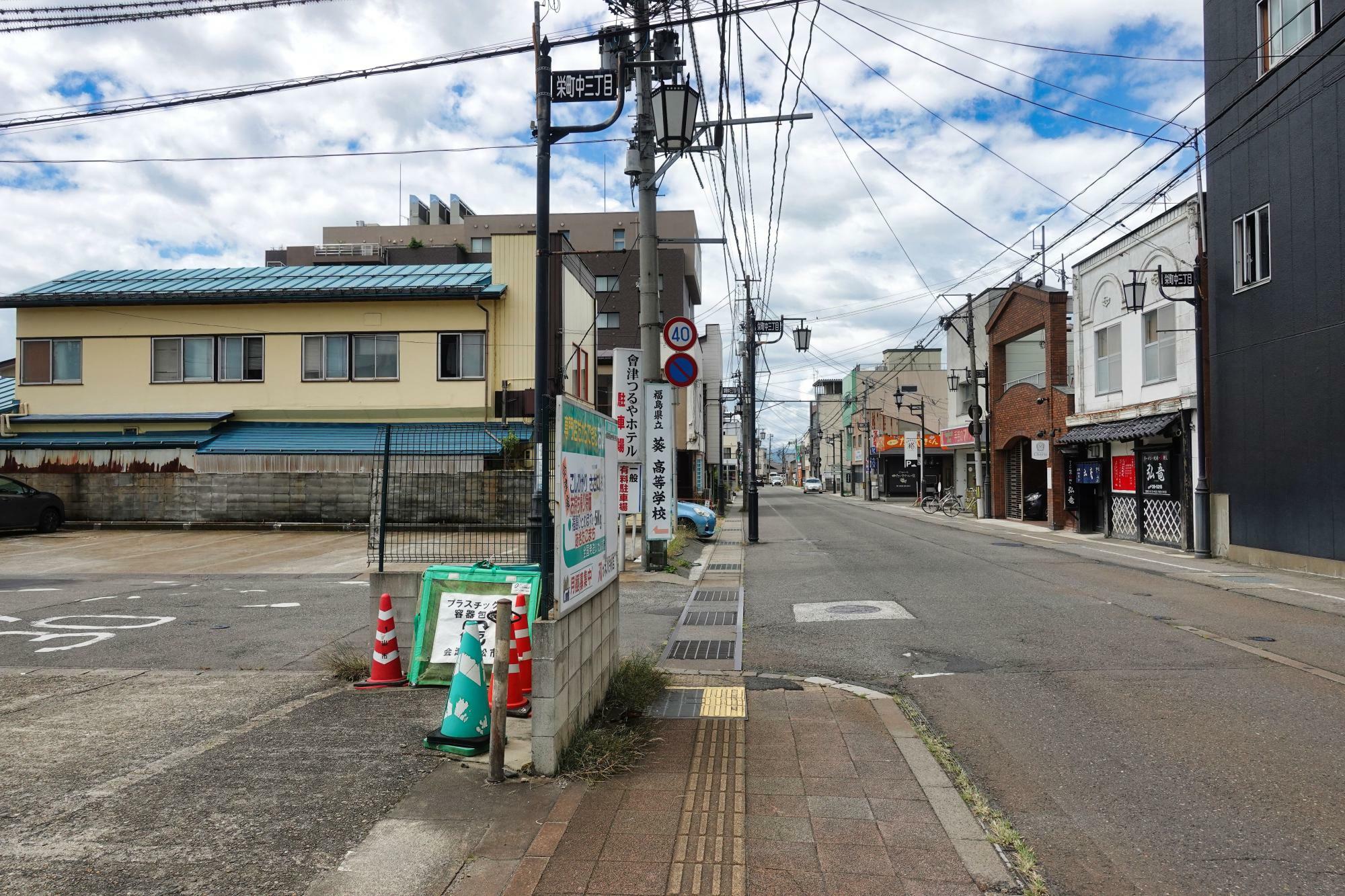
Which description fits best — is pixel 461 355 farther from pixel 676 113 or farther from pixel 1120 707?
pixel 1120 707

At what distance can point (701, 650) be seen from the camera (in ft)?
30.1

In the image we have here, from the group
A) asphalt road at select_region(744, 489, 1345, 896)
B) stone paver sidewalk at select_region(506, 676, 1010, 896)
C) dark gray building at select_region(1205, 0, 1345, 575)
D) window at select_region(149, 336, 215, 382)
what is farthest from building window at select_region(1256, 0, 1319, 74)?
window at select_region(149, 336, 215, 382)

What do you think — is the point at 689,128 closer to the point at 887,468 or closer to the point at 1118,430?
the point at 1118,430

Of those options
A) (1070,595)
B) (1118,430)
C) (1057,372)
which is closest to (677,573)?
(1070,595)

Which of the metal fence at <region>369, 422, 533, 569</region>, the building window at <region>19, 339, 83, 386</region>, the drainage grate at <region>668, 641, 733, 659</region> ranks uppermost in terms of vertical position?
the building window at <region>19, 339, 83, 386</region>

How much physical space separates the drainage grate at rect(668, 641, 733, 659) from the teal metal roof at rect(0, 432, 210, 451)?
22.1 meters

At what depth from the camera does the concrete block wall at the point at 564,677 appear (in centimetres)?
493

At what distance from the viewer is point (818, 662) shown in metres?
8.59

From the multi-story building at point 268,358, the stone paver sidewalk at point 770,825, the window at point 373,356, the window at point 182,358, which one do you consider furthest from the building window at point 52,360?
the stone paver sidewalk at point 770,825

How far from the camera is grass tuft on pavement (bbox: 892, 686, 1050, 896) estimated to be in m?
3.96

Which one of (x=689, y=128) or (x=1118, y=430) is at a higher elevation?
(x=689, y=128)

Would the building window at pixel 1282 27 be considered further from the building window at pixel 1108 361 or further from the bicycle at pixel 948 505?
the bicycle at pixel 948 505

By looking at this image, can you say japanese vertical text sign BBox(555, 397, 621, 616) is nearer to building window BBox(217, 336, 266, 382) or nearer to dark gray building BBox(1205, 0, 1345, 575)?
dark gray building BBox(1205, 0, 1345, 575)

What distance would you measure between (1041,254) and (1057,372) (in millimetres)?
9552
